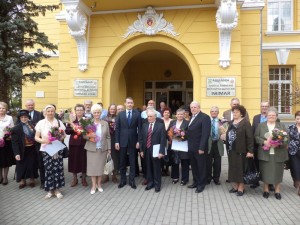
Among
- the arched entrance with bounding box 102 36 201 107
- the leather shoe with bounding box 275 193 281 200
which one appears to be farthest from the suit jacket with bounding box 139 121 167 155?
Answer: the arched entrance with bounding box 102 36 201 107

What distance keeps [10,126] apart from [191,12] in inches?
258

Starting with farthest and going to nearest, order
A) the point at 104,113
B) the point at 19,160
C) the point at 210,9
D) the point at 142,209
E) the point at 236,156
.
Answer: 1. the point at 210,9
2. the point at 104,113
3. the point at 19,160
4. the point at 236,156
5. the point at 142,209

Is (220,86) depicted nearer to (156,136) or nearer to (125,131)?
(156,136)

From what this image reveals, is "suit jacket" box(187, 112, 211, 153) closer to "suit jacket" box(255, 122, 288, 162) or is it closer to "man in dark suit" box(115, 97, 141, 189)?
"suit jacket" box(255, 122, 288, 162)

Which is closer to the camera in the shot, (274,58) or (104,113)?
(104,113)

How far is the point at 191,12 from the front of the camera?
32.4 ft

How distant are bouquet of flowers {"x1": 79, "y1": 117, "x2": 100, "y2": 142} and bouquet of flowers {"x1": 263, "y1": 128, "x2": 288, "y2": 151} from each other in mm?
3335

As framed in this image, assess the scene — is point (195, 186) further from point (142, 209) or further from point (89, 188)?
point (89, 188)

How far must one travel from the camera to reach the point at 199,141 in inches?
245

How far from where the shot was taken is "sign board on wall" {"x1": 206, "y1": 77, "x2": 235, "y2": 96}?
9602 millimetres

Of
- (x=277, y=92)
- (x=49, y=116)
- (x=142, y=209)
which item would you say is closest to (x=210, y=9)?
(x=277, y=92)

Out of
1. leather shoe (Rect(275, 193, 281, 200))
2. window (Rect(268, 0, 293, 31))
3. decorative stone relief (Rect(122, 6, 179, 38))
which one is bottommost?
leather shoe (Rect(275, 193, 281, 200))

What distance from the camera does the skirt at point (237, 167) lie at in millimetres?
5793

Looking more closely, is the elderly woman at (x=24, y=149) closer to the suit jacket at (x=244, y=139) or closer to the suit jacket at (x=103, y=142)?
the suit jacket at (x=103, y=142)
